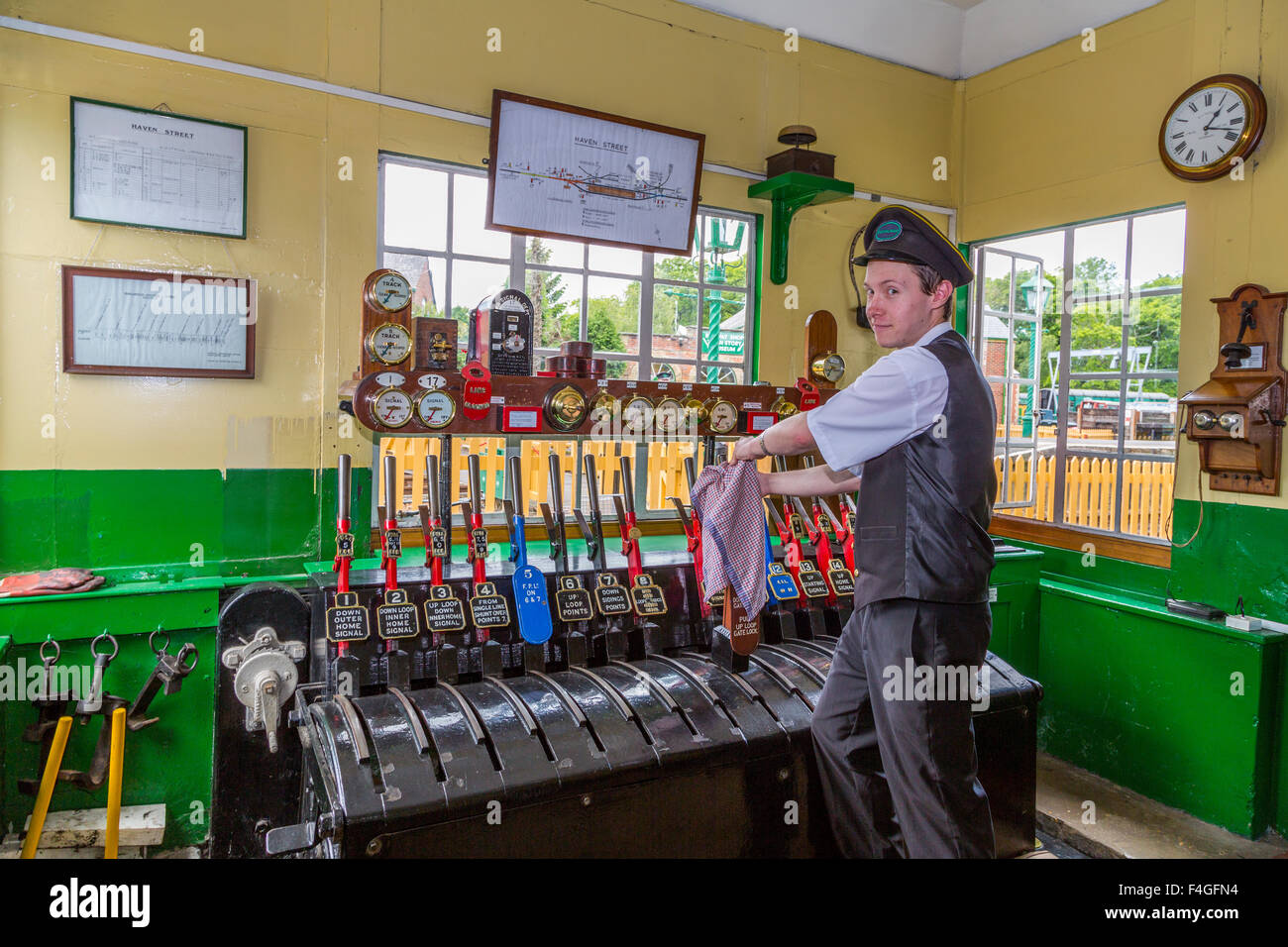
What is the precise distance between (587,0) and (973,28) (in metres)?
2.32

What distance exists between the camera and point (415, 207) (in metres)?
3.50

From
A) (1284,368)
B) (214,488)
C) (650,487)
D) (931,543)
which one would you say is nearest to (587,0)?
(650,487)

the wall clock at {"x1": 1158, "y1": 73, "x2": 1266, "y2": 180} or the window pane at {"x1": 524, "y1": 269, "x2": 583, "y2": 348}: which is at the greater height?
the wall clock at {"x1": 1158, "y1": 73, "x2": 1266, "y2": 180}

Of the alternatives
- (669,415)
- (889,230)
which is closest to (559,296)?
(669,415)

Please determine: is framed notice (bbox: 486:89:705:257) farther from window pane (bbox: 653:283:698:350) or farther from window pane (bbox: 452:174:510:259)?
window pane (bbox: 653:283:698:350)

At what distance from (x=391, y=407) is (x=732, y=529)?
1.06 metres

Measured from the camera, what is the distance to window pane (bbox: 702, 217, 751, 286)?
4.21 meters

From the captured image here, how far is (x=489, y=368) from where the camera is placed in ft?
9.15

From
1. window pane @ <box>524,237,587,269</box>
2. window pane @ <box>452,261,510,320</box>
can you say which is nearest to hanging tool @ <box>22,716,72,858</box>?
window pane @ <box>452,261,510,320</box>

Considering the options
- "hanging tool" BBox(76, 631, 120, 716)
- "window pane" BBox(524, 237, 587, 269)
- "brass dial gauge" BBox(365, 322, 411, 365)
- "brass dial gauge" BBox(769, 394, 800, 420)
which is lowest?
"hanging tool" BBox(76, 631, 120, 716)

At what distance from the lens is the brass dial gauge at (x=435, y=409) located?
8.33 ft

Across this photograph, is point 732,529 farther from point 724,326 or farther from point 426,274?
point 724,326

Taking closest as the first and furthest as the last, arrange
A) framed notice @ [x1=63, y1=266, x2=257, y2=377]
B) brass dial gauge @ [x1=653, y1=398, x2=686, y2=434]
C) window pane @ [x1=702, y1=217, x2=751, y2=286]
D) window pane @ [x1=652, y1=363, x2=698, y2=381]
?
1. framed notice @ [x1=63, y1=266, x2=257, y2=377]
2. brass dial gauge @ [x1=653, y1=398, x2=686, y2=434]
3. window pane @ [x1=652, y1=363, x2=698, y2=381]
4. window pane @ [x1=702, y1=217, x2=751, y2=286]

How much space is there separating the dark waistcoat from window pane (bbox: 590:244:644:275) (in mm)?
2189
